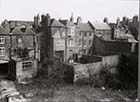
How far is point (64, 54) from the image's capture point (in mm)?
6660

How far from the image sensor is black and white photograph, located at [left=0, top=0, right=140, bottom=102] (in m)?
2.84

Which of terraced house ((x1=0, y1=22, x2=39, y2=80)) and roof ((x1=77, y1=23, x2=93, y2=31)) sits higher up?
roof ((x1=77, y1=23, x2=93, y2=31))

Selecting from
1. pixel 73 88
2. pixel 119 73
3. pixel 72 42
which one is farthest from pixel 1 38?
pixel 119 73

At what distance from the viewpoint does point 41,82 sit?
4375 millimetres

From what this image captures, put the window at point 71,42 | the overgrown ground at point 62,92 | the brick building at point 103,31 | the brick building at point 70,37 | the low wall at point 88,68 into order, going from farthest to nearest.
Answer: the brick building at point 103,31
the window at point 71,42
the brick building at point 70,37
the low wall at point 88,68
the overgrown ground at point 62,92

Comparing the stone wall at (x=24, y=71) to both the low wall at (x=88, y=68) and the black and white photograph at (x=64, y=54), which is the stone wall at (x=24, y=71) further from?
the low wall at (x=88, y=68)

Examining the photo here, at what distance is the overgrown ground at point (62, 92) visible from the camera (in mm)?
3186

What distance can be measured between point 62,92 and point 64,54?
3.19 metres

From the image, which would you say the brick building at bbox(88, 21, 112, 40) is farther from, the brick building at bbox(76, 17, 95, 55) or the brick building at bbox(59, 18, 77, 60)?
the brick building at bbox(59, 18, 77, 60)

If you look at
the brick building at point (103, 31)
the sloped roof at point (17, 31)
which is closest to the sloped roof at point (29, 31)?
the sloped roof at point (17, 31)

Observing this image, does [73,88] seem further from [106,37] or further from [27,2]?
[106,37]

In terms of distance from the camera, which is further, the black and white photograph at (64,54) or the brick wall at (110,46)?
the brick wall at (110,46)

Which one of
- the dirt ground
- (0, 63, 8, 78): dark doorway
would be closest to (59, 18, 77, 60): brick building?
(0, 63, 8, 78): dark doorway

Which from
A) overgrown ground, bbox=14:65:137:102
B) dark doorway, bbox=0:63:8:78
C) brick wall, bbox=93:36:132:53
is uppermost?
brick wall, bbox=93:36:132:53
